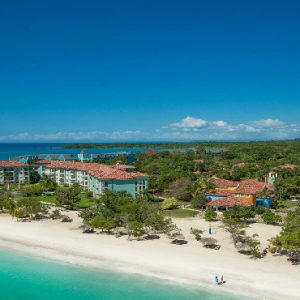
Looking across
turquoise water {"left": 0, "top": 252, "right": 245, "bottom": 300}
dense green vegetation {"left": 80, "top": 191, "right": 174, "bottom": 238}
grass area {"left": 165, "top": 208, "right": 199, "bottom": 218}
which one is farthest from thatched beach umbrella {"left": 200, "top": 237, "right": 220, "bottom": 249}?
grass area {"left": 165, "top": 208, "right": 199, "bottom": 218}

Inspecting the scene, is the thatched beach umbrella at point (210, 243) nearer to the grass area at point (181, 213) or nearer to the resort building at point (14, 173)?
the grass area at point (181, 213)

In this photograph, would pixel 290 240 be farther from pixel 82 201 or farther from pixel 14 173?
pixel 14 173

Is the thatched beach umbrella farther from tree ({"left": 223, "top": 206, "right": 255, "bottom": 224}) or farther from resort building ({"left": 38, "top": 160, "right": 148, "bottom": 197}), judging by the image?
resort building ({"left": 38, "top": 160, "right": 148, "bottom": 197})

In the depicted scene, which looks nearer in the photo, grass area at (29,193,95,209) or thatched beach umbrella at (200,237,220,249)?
thatched beach umbrella at (200,237,220,249)

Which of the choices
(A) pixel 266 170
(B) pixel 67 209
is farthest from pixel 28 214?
(A) pixel 266 170

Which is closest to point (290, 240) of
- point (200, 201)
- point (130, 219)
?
point (130, 219)

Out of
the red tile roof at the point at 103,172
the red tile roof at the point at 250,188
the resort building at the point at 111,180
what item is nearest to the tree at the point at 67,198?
the resort building at the point at 111,180
